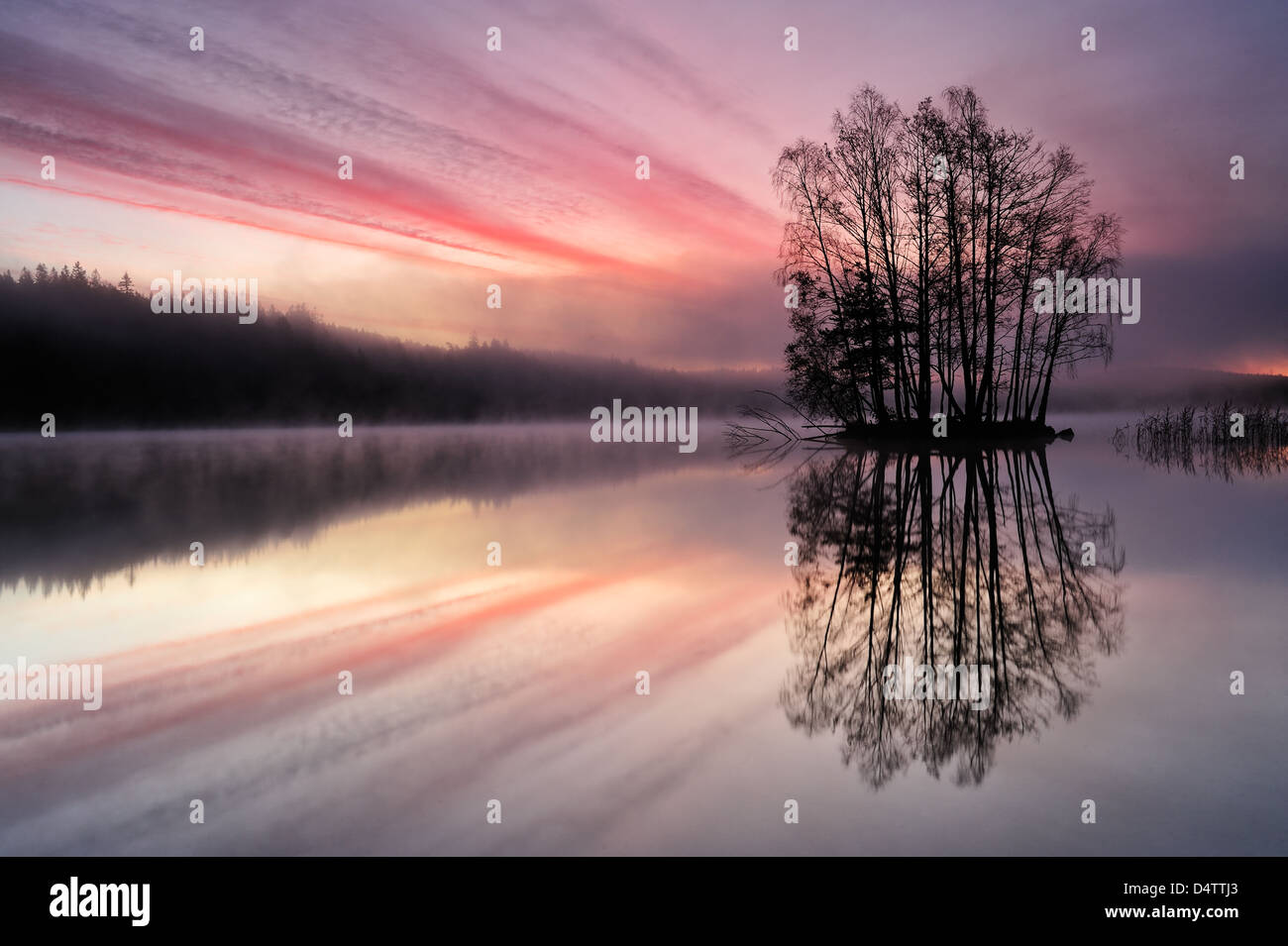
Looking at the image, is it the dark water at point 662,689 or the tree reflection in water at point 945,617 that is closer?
the dark water at point 662,689

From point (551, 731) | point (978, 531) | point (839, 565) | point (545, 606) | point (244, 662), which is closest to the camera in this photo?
point (551, 731)

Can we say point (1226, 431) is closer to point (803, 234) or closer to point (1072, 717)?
point (803, 234)

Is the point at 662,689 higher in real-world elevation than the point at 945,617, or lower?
lower

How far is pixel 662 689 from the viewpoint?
505cm

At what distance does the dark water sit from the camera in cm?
336

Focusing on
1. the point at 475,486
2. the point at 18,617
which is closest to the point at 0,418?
the point at 475,486

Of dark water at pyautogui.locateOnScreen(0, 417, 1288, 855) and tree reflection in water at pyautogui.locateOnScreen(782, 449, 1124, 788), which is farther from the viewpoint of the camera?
tree reflection in water at pyautogui.locateOnScreen(782, 449, 1124, 788)

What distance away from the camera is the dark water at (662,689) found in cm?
336

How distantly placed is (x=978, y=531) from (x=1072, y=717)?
6644 millimetres

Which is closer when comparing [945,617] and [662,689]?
[662,689]
